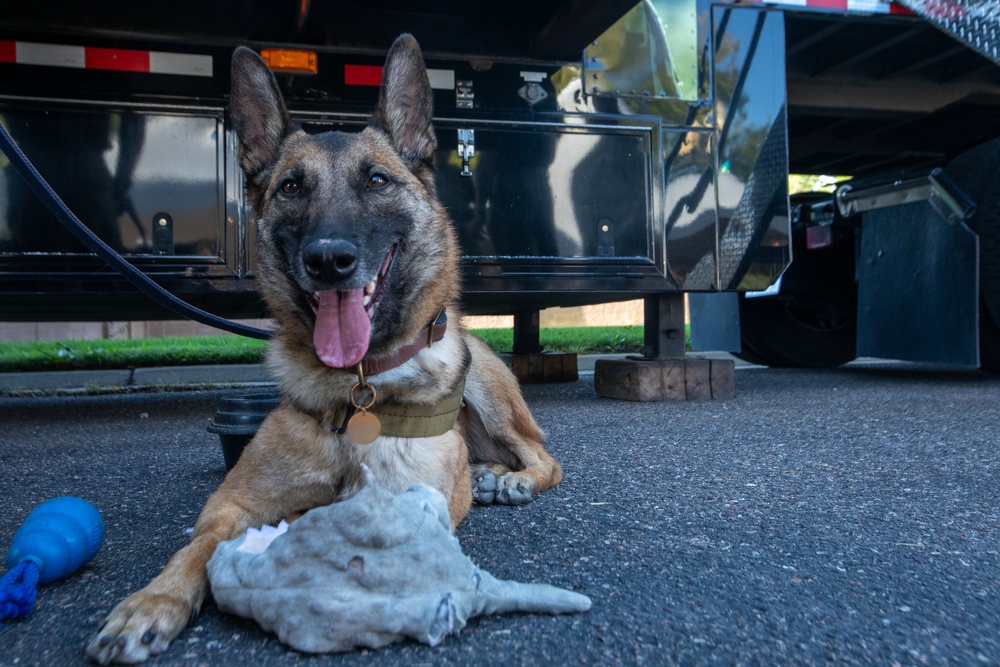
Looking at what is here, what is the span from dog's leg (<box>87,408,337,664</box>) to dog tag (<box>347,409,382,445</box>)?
0.49 feet

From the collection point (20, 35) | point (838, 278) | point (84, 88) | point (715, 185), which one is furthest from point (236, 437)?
point (838, 278)

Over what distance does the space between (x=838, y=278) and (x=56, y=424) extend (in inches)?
245

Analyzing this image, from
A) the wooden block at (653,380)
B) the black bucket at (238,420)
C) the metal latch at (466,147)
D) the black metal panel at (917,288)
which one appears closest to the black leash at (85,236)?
the black bucket at (238,420)

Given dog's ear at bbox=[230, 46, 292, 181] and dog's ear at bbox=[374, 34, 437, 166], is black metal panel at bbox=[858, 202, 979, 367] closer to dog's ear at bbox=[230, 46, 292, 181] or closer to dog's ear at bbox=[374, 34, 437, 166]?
dog's ear at bbox=[374, 34, 437, 166]

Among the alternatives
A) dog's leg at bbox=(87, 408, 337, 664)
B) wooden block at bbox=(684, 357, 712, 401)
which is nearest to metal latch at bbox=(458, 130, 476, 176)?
wooden block at bbox=(684, 357, 712, 401)

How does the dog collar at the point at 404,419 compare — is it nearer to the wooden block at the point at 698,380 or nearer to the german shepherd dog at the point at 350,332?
the german shepherd dog at the point at 350,332

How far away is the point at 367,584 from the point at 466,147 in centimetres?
299

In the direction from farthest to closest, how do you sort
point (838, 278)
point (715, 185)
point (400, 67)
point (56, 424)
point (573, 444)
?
point (838, 278)
point (715, 185)
point (56, 424)
point (573, 444)
point (400, 67)

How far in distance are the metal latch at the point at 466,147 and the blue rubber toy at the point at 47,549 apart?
268 centimetres

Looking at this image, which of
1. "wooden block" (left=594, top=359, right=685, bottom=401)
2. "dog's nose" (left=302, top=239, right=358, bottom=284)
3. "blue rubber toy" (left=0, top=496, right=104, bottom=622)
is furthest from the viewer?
"wooden block" (left=594, top=359, right=685, bottom=401)

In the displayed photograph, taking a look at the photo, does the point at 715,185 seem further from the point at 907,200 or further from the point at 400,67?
the point at 400,67

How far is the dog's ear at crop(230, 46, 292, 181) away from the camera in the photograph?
232 cm

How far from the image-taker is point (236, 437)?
2488mm

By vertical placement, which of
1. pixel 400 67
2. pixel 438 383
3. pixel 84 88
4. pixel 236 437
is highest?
pixel 84 88
